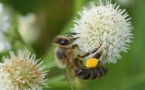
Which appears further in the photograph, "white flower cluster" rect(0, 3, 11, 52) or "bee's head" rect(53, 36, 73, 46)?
"white flower cluster" rect(0, 3, 11, 52)

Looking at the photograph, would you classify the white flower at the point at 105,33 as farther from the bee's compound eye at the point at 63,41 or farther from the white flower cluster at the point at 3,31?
the white flower cluster at the point at 3,31

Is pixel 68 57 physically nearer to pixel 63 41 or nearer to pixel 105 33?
pixel 63 41

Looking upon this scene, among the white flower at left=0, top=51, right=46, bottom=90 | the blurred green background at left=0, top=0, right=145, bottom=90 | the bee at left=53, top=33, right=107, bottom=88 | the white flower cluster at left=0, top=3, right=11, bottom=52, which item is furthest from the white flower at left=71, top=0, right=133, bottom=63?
the blurred green background at left=0, top=0, right=145, bottom=90

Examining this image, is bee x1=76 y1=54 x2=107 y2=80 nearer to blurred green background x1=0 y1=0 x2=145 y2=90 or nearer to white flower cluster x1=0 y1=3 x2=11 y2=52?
white flower cluster x1=0 y1=3 x2=11 y2=52

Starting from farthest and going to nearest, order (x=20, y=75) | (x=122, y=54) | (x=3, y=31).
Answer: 1. (x=122, y=54)
2. (x=3, y=31)
3. (x=20, y=75)

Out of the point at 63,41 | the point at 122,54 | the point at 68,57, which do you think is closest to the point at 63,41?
the point at 63,41

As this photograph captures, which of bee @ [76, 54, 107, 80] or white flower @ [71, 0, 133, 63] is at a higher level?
white flower @ [71, 0, 133, 63]

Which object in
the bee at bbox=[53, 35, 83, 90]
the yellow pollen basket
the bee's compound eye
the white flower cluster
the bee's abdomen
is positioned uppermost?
the white flower cluster
